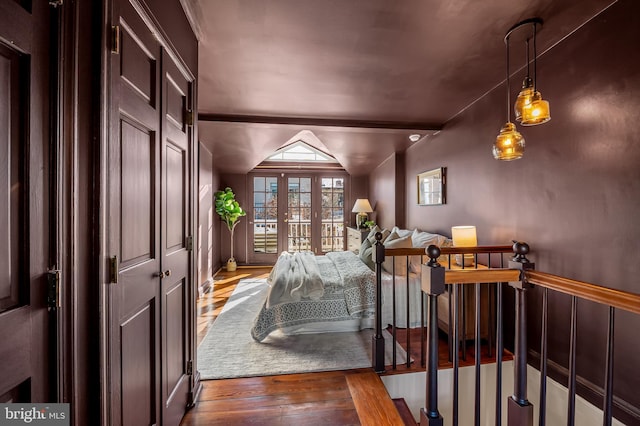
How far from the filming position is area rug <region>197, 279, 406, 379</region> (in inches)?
86.4

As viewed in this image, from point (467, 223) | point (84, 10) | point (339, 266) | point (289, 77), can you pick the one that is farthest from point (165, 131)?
point (467, 223)

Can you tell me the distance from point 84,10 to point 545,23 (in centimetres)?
247

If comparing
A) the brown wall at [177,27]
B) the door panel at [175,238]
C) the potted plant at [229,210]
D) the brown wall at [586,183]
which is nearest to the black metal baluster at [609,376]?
the brown wall at [586,183]

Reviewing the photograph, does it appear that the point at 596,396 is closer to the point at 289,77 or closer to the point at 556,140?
the point at 556,140

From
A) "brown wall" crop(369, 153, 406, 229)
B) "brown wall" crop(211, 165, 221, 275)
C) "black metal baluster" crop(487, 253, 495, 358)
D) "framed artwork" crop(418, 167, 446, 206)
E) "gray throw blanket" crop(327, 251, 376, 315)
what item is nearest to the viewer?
"black metal baluster" crop(487, 253, 495, 358)

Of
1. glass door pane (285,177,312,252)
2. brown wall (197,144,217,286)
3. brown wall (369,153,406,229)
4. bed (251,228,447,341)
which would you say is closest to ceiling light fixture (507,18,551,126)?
bed (251,228,447,341)

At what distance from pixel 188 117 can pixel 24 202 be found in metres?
1.21

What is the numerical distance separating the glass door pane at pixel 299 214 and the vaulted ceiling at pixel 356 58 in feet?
8.43

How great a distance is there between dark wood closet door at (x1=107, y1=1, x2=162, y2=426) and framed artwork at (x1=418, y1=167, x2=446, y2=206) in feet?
10.6

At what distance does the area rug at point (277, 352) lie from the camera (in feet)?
7.20

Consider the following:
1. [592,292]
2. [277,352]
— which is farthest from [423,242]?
[592,292]

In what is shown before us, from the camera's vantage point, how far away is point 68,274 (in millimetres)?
833

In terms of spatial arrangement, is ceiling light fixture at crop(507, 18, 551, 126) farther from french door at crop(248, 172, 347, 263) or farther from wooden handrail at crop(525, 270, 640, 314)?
french door at crop(248, 172, 347, 263)

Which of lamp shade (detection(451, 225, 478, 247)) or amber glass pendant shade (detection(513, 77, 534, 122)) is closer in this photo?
amber glass pendant shade (detection(513, 77, 534, 122))
